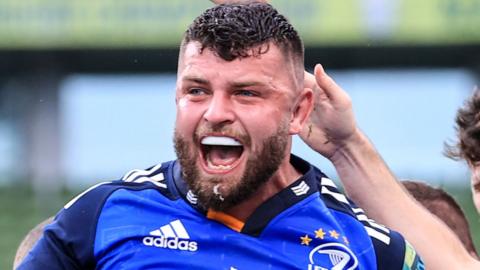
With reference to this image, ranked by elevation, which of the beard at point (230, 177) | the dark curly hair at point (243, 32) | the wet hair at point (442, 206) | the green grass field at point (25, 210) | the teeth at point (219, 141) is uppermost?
the dark curly hair at point (243, 32)

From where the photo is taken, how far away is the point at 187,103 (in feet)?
9.65

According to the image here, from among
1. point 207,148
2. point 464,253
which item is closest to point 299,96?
point 207,148

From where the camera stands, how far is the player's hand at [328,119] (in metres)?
3.46

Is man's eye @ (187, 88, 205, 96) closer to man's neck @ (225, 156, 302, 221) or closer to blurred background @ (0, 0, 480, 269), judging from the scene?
man's neck @ (225, 156, 302, 221)

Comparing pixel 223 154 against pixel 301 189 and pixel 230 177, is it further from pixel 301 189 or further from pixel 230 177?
pixel 301 189

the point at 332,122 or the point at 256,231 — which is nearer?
the point at 256,231

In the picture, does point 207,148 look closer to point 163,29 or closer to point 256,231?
point 256,231

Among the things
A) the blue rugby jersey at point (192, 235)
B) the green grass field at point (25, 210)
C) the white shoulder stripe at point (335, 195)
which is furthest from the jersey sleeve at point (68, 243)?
the green grass field at point (25, 210)

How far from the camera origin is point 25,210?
1566 centimetres

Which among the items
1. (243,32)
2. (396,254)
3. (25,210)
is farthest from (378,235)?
(25,210)

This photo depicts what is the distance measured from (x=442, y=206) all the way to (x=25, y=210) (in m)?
12.0

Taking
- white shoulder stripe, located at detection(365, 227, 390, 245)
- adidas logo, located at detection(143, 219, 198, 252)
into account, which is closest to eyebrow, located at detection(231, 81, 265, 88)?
adidas logo, located at detection(143, 219, 198, 252)

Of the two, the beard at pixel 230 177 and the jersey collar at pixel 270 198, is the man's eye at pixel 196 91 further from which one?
the jersey collar at pixel 270 198

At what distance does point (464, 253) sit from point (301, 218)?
702 millimetres
